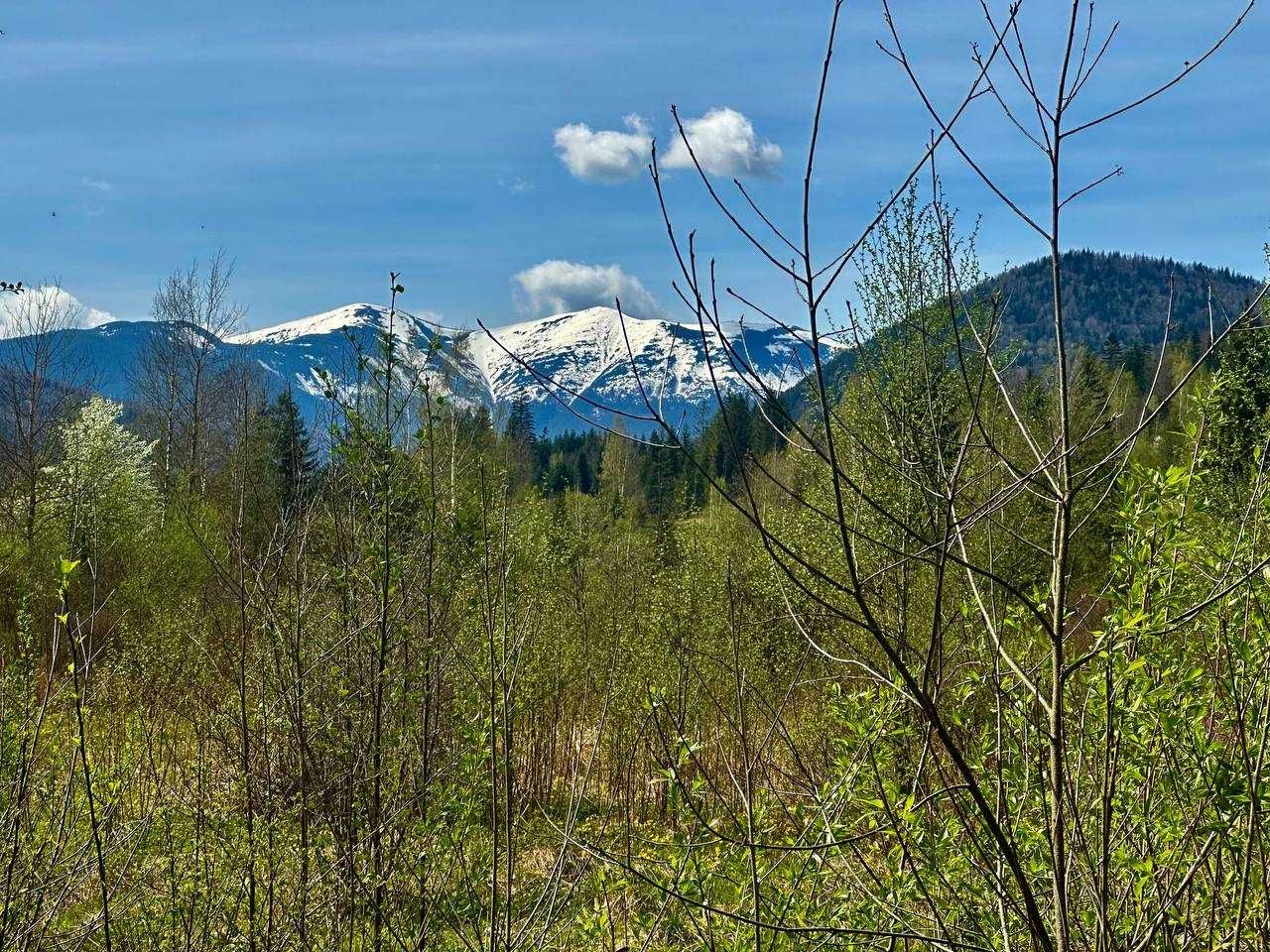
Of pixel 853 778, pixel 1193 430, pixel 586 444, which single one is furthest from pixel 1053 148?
pixel 586 444

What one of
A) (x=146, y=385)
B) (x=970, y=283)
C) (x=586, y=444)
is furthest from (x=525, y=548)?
(x=586, y=444)

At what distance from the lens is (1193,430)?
96.2 inches

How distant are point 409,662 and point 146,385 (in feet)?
105

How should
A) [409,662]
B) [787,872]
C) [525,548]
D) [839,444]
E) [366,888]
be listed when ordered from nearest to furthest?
[787,872] < [366,888] < [409,662] < [839,444] < [525,548]

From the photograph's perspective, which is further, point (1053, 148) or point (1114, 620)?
point (1114, 620)

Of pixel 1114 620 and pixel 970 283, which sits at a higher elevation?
pixel 970 283

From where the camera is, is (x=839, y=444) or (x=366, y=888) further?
(x=839, y=444)

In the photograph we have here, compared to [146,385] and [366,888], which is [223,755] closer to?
[366,888]

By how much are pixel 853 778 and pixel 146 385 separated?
3507 centimetres

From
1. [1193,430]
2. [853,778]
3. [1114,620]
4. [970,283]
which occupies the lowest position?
[853,778]

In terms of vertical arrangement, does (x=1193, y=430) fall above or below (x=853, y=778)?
above

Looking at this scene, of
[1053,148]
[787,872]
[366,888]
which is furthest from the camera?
[366,888]

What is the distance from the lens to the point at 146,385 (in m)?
32.4

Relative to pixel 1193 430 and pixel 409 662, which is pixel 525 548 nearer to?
pixel 409 662
